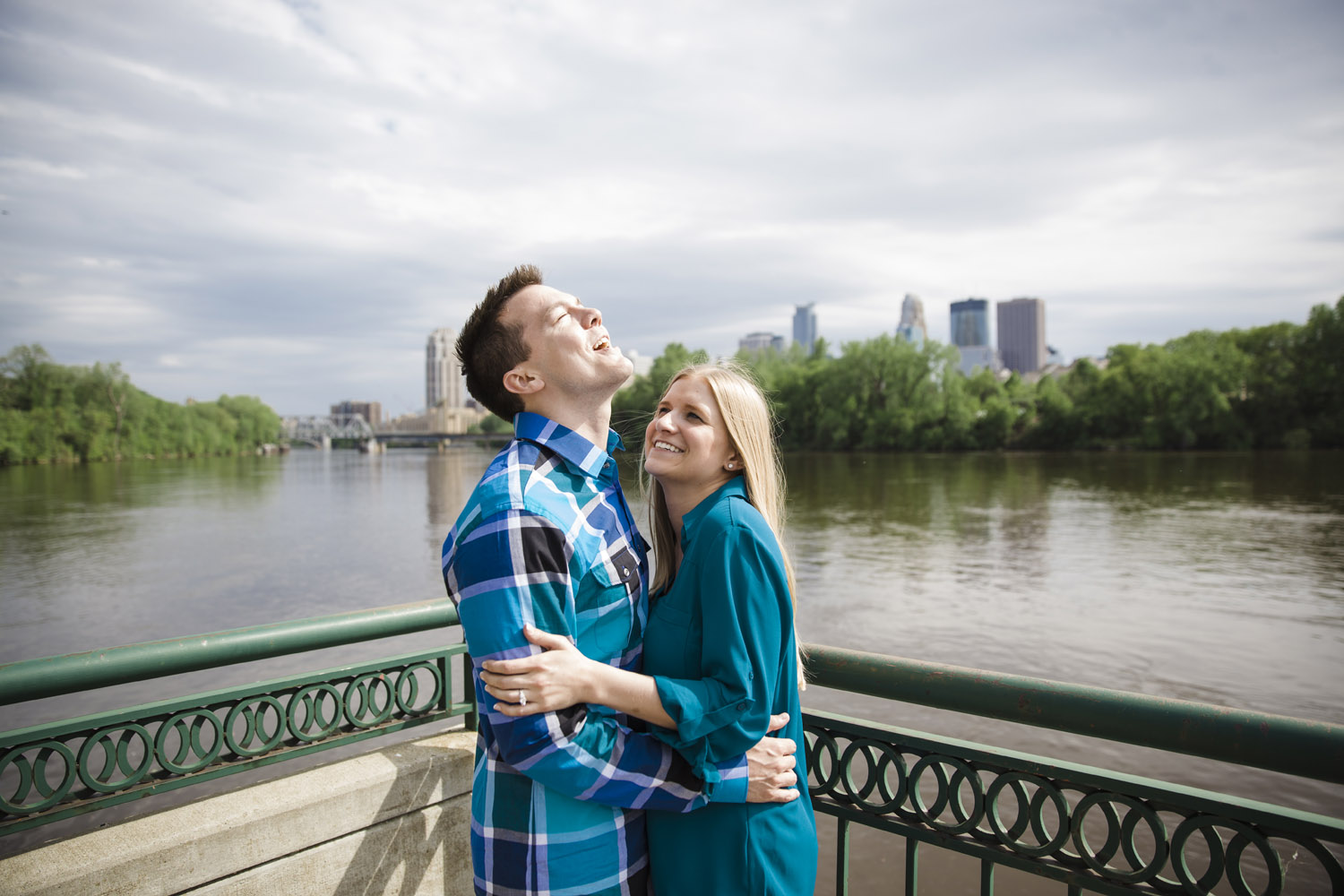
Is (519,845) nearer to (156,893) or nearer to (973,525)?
(156,893)

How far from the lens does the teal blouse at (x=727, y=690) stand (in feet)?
5.53

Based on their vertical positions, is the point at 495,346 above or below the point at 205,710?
above

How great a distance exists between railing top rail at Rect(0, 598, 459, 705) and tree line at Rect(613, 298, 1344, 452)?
58090 mm

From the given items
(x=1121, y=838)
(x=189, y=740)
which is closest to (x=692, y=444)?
(x=1121, y=838)

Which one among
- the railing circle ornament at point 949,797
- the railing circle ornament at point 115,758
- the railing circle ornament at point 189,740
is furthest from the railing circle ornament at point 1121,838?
the railing circle ornament at point 115,758

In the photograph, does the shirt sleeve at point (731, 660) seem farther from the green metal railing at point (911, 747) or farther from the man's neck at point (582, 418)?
the green metal railing at point (911, 747)

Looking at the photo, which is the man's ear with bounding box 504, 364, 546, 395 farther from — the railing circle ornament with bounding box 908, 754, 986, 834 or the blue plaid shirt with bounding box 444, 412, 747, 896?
the railing circle ornament with bounding box 908, 754, 986, 834

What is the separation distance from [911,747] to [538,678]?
1.27 meters

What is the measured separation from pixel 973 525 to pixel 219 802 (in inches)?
1065

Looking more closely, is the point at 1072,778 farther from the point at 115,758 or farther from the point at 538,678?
the point at 115,758

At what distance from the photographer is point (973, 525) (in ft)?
88.8

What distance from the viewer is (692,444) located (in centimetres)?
200

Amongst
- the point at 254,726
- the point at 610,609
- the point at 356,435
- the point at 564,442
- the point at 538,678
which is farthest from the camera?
the point at 356,435

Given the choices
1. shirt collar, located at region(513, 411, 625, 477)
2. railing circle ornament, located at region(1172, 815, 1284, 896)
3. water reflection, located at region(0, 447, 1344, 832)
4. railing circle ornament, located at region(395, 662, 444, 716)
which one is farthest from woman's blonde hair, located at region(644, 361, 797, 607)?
water reflection, located at region(0, 447, 1344, 832)
